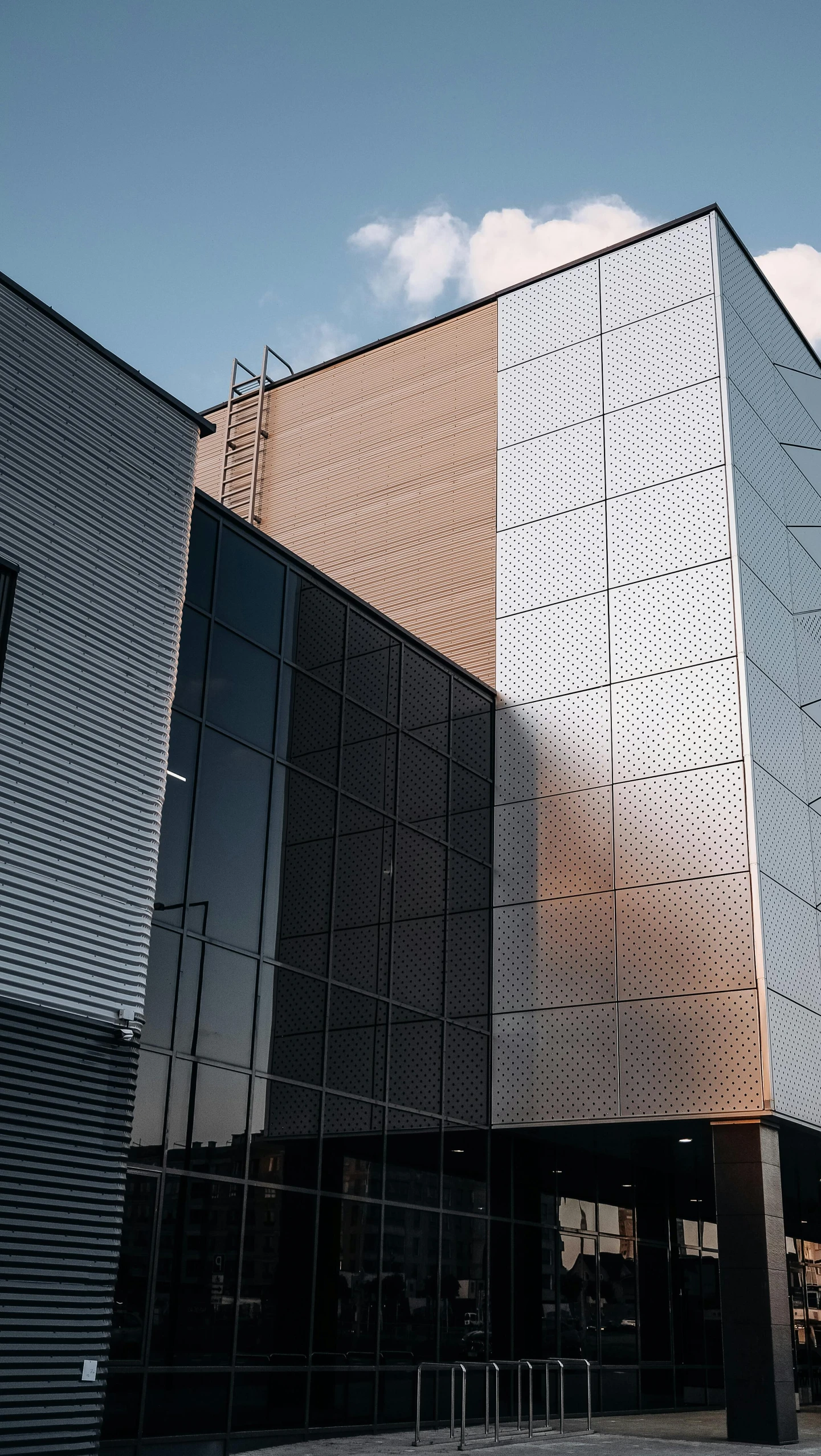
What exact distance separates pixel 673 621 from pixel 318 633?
5.97 m

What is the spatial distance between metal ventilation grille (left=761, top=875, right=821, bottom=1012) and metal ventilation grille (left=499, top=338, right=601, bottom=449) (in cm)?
932

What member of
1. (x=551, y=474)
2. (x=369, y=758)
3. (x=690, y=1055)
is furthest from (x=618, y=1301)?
(x=551, y=474)

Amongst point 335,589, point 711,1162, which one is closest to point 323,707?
point 335,589

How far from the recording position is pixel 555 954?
1933 cm

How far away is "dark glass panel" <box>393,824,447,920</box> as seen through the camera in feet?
60.7

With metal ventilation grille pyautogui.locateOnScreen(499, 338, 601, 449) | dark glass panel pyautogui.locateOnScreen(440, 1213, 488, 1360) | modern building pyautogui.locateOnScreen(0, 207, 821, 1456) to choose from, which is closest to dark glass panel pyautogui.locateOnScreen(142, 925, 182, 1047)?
modern building pyautogui.locateOnScreen(0, 207, 821, 1456)

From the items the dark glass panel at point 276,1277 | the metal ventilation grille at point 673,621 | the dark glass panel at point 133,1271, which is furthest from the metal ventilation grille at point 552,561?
the dark glass panel at point 133,1271

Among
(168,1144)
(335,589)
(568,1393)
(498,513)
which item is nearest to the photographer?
(168,1144)

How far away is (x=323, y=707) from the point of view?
1745 centimetres

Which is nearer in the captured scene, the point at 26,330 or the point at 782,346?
the point at 26,330

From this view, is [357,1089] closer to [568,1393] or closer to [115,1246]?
[115,1246]

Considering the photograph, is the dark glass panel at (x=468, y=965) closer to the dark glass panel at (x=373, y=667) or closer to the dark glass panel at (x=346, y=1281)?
the dark glass panel at (x=373, y=667)

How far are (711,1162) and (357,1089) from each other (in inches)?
320

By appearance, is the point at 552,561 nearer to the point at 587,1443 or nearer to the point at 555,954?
the point at 555,954
